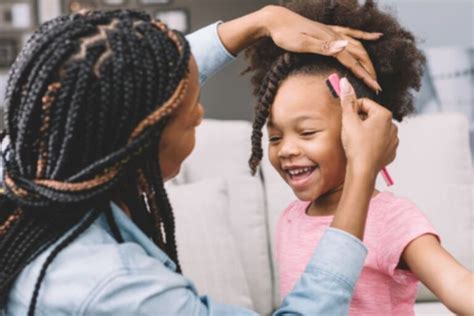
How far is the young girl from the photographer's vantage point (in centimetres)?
107

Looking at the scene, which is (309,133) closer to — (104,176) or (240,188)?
(104,176)

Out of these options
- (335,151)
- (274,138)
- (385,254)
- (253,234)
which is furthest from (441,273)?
(253,234)

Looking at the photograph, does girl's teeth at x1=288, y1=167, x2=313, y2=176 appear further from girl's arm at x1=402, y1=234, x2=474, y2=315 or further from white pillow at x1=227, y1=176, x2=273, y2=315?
white pillow at x1=227, y1=176, x2=273, y2=315

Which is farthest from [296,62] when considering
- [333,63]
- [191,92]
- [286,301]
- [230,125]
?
[230,125]

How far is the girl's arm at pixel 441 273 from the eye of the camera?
900 millimetres

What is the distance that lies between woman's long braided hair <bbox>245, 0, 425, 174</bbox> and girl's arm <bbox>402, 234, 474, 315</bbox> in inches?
11.9

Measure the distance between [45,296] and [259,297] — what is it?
46.7 inches

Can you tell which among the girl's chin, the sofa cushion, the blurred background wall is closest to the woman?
the girl's chin

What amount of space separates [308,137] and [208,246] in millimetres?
750

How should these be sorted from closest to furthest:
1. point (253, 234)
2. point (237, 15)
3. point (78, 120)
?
point (78, 120) → point (253, 234) → point (237, 15)

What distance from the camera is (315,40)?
44.2 inches

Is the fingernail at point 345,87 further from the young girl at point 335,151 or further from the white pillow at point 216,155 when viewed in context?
the white pillow at point 216,155

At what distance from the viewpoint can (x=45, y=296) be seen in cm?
84

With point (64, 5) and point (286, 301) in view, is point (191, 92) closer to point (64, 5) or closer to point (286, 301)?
point (286, 301)
